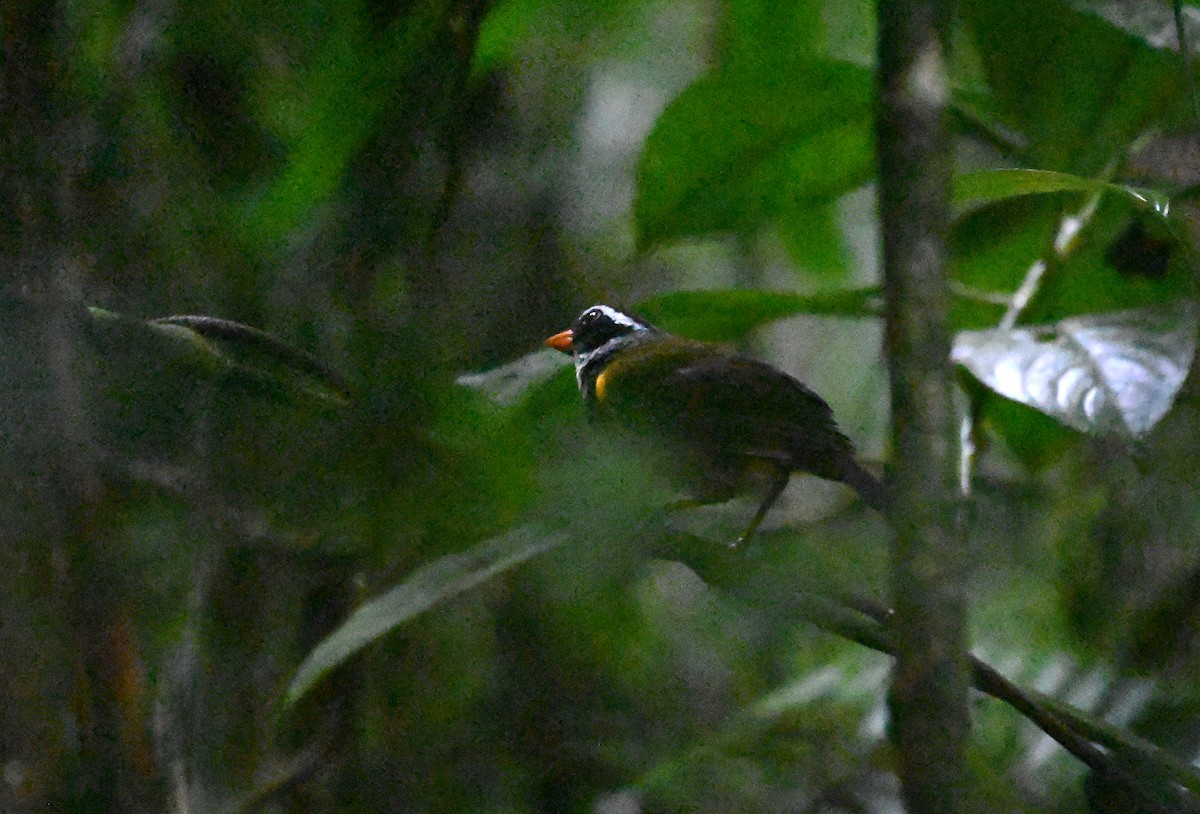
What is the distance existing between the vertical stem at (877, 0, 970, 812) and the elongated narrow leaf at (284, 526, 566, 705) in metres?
0.27

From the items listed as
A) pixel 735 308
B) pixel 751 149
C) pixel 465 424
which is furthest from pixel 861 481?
pixel 465 424

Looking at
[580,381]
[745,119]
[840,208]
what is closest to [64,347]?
[580,381]

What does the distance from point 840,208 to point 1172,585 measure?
87cm

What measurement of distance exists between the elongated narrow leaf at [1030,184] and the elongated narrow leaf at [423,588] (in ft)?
1.71

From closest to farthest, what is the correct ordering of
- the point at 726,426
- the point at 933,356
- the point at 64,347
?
the point at 933,356 < the point at 64,347 < the point at 726,426

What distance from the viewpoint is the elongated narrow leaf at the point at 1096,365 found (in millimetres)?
1095

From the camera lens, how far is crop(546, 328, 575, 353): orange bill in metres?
1.44

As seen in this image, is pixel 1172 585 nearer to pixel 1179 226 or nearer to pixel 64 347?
pixel 1179 226

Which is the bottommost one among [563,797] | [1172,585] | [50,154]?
[563,797]

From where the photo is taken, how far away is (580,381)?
1269mm

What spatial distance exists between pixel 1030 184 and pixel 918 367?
19.9 inches

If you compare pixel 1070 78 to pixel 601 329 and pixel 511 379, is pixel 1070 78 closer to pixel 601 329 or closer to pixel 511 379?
pixel 601 329

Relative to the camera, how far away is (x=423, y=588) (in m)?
0.93

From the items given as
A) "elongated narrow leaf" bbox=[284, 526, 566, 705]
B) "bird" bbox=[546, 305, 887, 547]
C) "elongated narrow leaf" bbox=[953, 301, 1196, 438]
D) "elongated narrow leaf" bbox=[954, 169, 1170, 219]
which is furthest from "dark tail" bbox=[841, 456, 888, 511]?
"elongated narrow leaf" bbox=[284, 526, 566, 705]
